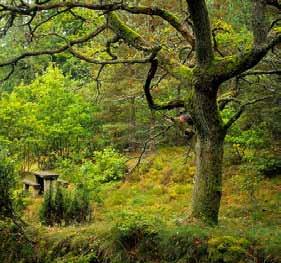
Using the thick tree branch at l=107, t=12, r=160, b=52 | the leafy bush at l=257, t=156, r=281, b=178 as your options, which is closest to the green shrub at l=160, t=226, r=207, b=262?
the thick tree branch at l=107, t=12, r=160, b=52

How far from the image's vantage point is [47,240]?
31.7ft

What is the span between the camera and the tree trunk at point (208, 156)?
9.46 meters

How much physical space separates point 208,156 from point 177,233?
1.92m

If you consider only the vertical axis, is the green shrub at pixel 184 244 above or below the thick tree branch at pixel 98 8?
below

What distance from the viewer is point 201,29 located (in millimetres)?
9164

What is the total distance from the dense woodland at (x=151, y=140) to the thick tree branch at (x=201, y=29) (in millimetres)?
19

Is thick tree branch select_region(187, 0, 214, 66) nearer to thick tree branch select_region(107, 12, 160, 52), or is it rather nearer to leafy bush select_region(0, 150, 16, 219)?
thick tree branch select_region(107, 12, 160, 52)

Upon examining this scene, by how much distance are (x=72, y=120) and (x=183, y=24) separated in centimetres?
965

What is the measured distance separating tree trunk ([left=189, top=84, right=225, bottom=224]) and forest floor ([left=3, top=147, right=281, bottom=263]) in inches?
15.2

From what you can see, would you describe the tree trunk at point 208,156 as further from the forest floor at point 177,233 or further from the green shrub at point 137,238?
the green shrub at point 137,238

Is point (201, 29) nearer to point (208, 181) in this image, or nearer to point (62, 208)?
point (208, 181)

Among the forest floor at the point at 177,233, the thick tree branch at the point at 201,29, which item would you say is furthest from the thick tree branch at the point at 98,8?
the forest floor at the point at 177,233

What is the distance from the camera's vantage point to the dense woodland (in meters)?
8.60

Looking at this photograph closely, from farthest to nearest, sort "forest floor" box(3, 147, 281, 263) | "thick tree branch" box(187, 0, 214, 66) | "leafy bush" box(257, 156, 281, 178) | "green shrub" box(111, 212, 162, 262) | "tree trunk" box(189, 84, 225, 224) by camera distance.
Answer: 1. "leafy bush" box(257, 156, 281, 178)
2. "tree trunk" box(189, 84, 225, 224)
3. "thick tree branch" box(187, 0, 214, 66)
4. "green shrub" box(111, 212, 162, 262)
5. "forest floor" box(3, 147, 281, 263)
